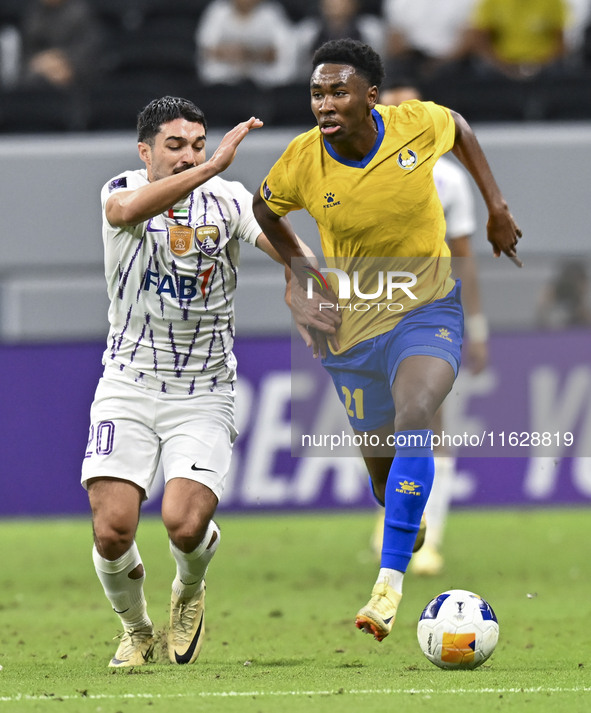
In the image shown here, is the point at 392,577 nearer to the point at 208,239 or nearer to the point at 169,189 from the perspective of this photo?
the point at 208,239

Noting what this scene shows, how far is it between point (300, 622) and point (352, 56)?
3146 millimetres

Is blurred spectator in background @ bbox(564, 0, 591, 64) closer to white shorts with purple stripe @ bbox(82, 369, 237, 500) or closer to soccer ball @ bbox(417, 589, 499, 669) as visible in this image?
white shorts with purple stripe @ bbox(82, 369, 237, 500)

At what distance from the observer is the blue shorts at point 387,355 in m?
5.21

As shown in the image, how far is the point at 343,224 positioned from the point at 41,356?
563cm

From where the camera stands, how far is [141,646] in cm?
547

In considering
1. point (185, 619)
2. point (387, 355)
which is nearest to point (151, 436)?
point (185, 619)

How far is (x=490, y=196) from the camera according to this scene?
544cm

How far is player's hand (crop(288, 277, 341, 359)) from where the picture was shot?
551 cm

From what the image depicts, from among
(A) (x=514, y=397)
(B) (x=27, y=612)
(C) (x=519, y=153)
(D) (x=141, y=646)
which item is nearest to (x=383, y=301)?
(D) (x=141, y=646)

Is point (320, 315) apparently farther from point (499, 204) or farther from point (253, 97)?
point (253, 97)

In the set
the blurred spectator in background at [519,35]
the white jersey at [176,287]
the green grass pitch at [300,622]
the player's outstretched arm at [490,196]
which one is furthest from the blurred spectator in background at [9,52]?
the player's outstretched arm at [490,196]

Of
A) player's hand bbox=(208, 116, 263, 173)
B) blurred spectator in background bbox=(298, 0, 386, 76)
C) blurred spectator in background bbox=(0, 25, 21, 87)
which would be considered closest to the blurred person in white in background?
player's hand bbox=(208, 116, 263, 173)

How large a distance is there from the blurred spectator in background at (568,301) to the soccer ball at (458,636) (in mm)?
5686

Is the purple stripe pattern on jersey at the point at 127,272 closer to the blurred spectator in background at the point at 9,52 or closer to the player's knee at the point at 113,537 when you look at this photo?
the player's knee at the point at 113,537
